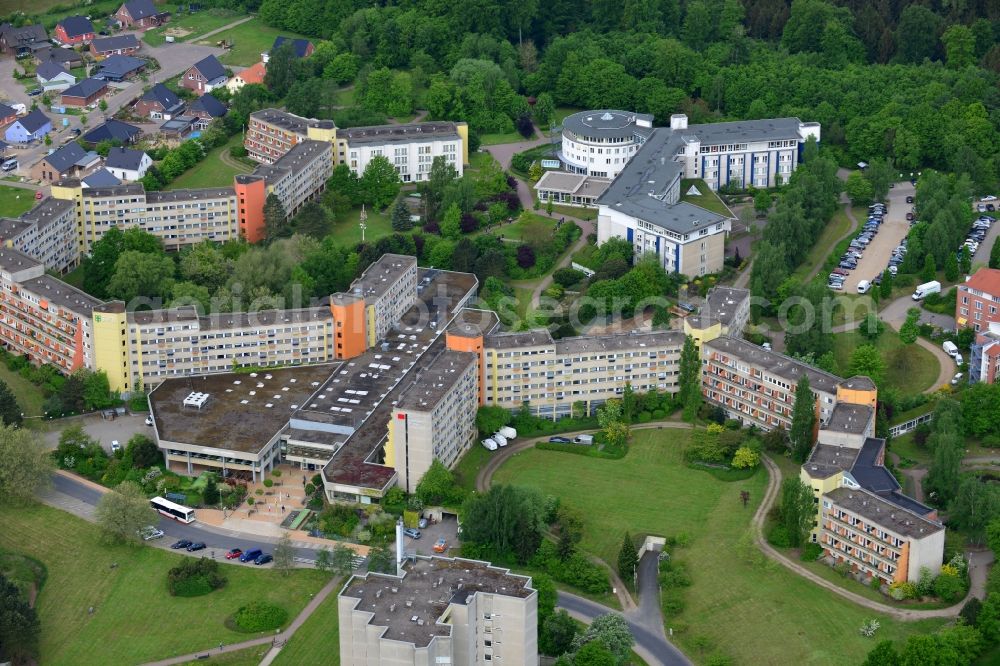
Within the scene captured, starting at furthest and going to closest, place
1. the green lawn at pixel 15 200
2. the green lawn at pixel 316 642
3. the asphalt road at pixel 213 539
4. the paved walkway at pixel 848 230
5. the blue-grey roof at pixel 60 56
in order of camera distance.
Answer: the blue-grey roof at pixel 60 56, the green lawn at pixel 15 200, the paved walkway at pixel 848 230, the asphalt road at pixel 213 539, the green lawn at pixel 316 642

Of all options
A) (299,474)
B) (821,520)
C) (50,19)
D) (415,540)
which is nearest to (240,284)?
(299,474)

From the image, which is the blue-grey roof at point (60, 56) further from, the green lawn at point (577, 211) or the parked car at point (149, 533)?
the parked car at point (149, 533)

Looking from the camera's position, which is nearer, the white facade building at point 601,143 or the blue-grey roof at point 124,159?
the blue-grey roof at point 124,159

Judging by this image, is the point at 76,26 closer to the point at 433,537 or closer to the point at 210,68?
the point at 210,68

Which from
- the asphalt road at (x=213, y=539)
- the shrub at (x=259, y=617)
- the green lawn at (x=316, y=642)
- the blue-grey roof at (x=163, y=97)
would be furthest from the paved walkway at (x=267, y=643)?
the blue-grey roof at (x=163, y=97)

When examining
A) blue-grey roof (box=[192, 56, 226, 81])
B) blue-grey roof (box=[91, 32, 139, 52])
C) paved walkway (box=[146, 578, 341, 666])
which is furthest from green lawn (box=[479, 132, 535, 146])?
paved walkway (box=[146, 578, 341, 666])

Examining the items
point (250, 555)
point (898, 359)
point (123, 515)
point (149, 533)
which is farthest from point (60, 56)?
point (898, 359)

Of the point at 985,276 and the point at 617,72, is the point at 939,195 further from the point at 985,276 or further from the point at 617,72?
the point at 617,72
